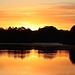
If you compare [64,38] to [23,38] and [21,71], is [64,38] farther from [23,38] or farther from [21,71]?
[21,71]

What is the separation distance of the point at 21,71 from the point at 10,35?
7610cm

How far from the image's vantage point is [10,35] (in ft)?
317

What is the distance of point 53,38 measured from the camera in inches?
3944

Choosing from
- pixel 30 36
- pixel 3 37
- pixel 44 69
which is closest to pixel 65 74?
pixel 44 69

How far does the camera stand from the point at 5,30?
10569 centimetres

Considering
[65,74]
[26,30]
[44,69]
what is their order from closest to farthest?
[65,74], [44,69], [26,30]

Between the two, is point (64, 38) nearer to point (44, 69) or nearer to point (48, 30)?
point (48, 30)

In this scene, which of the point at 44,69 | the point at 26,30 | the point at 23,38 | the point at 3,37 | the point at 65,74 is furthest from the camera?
the point at 26,30

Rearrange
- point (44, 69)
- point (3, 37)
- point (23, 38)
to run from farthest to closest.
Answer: point (23, 38) < point (3, 37) < point (44, 69)

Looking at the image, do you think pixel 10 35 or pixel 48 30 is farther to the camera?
pixel 48 30

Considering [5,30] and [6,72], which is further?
[5,30]

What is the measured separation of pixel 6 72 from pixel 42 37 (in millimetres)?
81454

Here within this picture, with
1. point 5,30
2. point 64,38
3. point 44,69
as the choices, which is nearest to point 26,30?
point 5,30

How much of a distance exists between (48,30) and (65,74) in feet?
283
